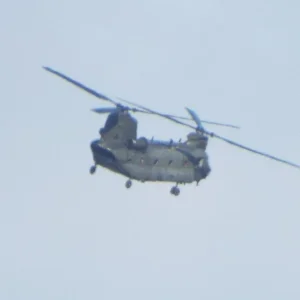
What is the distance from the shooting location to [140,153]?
119 metres

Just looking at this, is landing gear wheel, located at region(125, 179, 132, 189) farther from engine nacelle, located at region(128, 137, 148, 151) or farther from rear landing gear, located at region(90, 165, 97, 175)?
engine nacelle, located at region(128, 137, 148, 151)

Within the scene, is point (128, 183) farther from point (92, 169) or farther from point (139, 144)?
point (139, 144)

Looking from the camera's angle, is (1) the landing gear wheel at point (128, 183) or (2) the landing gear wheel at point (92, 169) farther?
(1) the landing gear wheel at point (128, 183)

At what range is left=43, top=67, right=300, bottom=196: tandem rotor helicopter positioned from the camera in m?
117

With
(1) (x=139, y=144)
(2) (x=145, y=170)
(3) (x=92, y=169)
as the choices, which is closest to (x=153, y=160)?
(2) (x=145, y=170)

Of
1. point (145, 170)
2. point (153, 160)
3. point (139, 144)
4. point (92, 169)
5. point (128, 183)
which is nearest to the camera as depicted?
point (92, 169)

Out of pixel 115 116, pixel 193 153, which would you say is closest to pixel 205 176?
pixel 193 153

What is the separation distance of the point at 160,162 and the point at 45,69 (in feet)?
37.3

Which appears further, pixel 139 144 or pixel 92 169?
pixel 139 144

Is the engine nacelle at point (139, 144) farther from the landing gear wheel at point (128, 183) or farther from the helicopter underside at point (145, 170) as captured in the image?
the landing gear wheel at point (128, 183)

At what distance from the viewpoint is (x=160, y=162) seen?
121125mm

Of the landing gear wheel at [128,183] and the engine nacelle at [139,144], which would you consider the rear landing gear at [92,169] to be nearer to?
the landing gear wheel at [128,183]

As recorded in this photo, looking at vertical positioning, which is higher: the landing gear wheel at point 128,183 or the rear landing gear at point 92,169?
the rear landing gear at point 92,169

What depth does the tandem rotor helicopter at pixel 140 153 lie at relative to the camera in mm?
117375
